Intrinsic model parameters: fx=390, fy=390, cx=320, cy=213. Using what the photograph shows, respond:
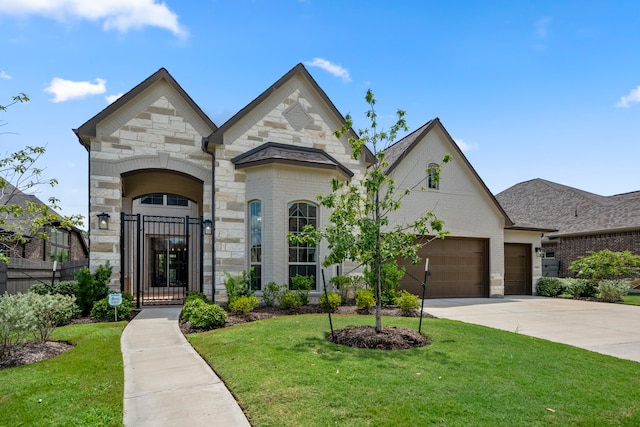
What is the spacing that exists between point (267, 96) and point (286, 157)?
94.1 inches

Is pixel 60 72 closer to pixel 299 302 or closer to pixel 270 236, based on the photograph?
pixel 270 236

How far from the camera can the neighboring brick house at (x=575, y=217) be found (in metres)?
20.0

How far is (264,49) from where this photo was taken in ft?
34.0

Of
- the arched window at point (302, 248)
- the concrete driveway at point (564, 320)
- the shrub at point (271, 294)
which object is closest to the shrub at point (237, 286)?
the shrub at point (271, 294)

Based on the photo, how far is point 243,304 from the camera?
968cm

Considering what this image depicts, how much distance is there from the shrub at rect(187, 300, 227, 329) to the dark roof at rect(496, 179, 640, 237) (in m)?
17.2

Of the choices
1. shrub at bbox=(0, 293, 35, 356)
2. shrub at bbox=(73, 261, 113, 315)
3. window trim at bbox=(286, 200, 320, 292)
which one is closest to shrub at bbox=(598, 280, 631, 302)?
window trim at bbox=(286, 200, 320, 292)

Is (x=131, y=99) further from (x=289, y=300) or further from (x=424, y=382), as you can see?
(x=424, y=382)

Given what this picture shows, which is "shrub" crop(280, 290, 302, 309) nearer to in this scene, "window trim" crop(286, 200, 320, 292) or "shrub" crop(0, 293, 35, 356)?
"window trim" crop(286, 200, 320, 292)

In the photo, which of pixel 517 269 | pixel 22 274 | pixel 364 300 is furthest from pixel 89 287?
pixel 517 269

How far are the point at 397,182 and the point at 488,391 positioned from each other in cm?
1124

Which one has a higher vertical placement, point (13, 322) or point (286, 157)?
point (286, 157)

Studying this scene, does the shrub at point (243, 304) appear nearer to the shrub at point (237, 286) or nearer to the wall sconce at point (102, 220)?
the shrub at point (237, 286)

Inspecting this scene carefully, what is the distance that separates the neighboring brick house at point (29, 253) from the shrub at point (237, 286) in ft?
13.4
